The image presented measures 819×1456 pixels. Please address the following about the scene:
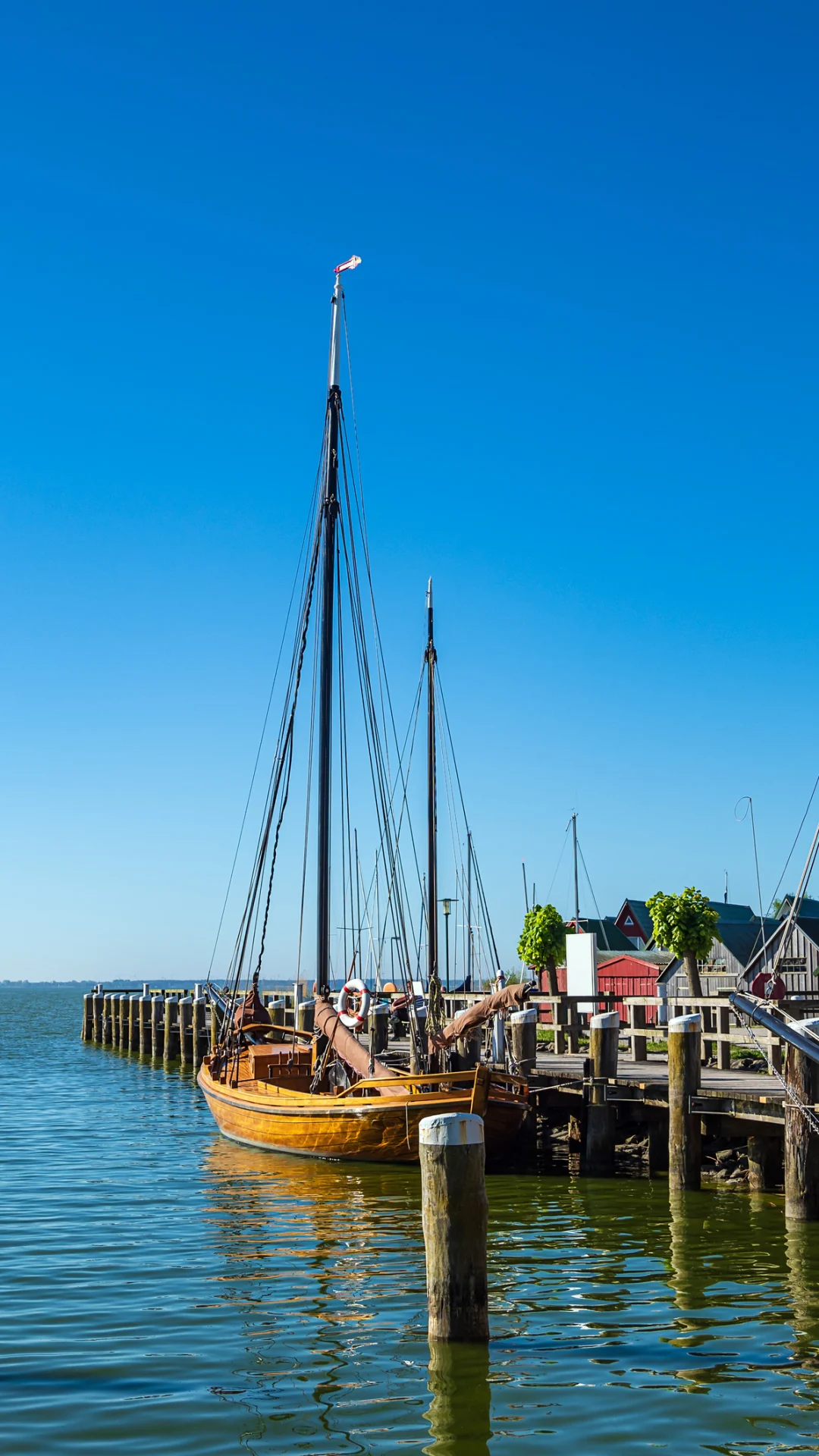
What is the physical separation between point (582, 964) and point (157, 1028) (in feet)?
95.5

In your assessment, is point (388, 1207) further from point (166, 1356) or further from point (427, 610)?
point (427, 610)

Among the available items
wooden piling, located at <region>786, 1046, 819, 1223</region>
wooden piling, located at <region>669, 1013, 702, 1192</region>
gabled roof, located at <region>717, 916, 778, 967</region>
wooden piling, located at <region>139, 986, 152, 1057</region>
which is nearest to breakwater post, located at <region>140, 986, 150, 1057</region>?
wooden piling, located at <region>139, 986, 152, 1057</region>

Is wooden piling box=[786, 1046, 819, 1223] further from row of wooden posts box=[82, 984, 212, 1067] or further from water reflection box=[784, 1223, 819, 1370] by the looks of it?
row of wooden posts box=[82, 984, 212, 1067]

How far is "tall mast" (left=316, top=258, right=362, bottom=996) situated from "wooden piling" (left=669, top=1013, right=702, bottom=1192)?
329 inches

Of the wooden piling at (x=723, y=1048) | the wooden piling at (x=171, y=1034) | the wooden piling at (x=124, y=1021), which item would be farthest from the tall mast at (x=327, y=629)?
the wooden piling at (x=124, y=1021)

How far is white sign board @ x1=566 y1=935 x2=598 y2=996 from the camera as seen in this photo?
27844 mm

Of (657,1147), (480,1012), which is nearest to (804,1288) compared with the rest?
(657,1147)

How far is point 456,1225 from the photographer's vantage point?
10508 millimetres

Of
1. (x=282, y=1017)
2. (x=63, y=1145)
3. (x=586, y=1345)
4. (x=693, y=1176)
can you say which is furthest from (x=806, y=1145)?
(x=282, y=1017)

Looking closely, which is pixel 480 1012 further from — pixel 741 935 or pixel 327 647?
pixel 741 935

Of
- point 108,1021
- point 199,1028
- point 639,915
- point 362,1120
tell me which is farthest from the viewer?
point 639,915

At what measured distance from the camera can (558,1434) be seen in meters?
9.23

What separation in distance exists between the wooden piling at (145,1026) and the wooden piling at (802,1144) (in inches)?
1608

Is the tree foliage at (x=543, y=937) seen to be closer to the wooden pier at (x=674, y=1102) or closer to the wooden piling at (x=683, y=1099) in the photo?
the wooden pier at (x=674, y=1102)
